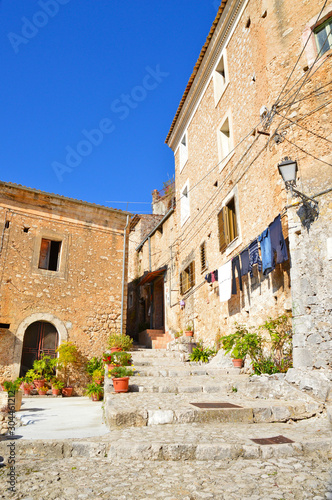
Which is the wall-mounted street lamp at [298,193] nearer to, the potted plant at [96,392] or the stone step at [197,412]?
the stone step at [197,412]

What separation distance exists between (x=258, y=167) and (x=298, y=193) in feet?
8.11

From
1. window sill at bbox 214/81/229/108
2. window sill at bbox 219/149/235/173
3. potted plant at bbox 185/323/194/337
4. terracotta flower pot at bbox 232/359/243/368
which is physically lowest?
terracotta flower pot at bbox 232/359/243/368

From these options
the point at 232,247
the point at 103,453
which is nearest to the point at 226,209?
the point at 232,247

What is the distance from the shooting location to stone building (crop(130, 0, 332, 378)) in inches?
267

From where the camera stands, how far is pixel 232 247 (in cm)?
1031

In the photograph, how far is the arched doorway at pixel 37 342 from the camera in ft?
37.9

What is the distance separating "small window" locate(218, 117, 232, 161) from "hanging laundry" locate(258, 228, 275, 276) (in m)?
4.58

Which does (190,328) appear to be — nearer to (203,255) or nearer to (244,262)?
(203,255)

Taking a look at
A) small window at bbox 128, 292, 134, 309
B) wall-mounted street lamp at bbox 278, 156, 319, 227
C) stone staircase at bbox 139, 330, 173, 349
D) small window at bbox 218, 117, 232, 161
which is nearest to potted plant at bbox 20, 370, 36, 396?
stone staircase at bbox 139, 330, 173, 349

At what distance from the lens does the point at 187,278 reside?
14344 mm

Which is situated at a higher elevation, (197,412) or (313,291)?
(313,291)

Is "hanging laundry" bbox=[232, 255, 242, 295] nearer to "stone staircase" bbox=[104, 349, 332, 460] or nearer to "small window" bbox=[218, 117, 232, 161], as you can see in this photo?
"stone staircase" bbox=[104, 349, 332, 460]

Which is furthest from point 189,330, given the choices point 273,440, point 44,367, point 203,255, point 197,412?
point 273,440

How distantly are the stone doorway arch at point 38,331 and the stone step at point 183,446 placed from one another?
7.63m
